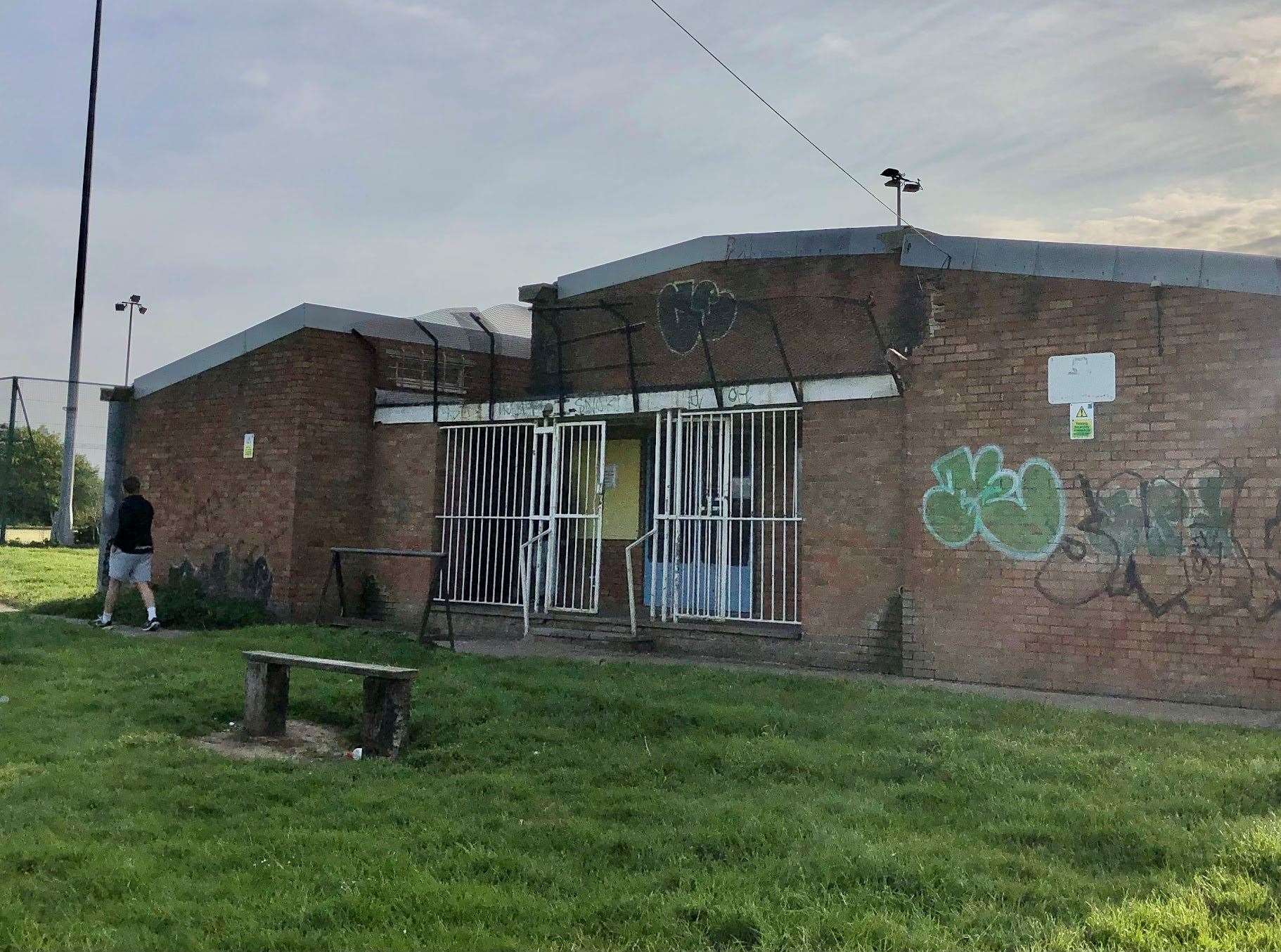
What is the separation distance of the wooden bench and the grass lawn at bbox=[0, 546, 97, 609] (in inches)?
309

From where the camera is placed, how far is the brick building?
286 inches

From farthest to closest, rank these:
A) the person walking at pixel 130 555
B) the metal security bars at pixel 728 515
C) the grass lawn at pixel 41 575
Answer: the grass lawn at pixel 41 575 < the person walking at pixel 130 555 < the metal security bars at pixel 728 515

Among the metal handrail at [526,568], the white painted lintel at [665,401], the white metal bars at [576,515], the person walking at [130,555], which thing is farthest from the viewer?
the person walking at [130,555]

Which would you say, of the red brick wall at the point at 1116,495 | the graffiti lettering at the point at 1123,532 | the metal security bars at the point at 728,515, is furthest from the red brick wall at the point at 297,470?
the graffiti lettering at the point at 1123,532

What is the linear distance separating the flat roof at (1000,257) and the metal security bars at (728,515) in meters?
1.77

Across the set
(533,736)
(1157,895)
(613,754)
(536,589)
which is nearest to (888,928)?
(1157,895)

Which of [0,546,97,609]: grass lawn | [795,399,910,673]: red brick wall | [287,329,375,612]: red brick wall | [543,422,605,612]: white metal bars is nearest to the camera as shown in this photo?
[795,399,910,673]: red brick wall

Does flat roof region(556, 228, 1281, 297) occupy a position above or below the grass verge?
above

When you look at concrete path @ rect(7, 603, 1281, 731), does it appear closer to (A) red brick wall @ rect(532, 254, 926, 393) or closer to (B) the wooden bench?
(A) red brick wall @ rect(532, 254, 926, 393)

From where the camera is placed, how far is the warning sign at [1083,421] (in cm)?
770

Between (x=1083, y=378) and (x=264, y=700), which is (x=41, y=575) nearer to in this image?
(x=264, y=700)

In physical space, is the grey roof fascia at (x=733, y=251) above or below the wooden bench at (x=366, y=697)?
above

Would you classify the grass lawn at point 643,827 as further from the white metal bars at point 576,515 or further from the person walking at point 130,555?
the person walking at point 130,555

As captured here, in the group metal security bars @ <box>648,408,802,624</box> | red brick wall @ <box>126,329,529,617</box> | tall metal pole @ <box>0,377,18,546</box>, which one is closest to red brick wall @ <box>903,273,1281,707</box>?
metal security bars @ <box>648,408,802,624</box>
